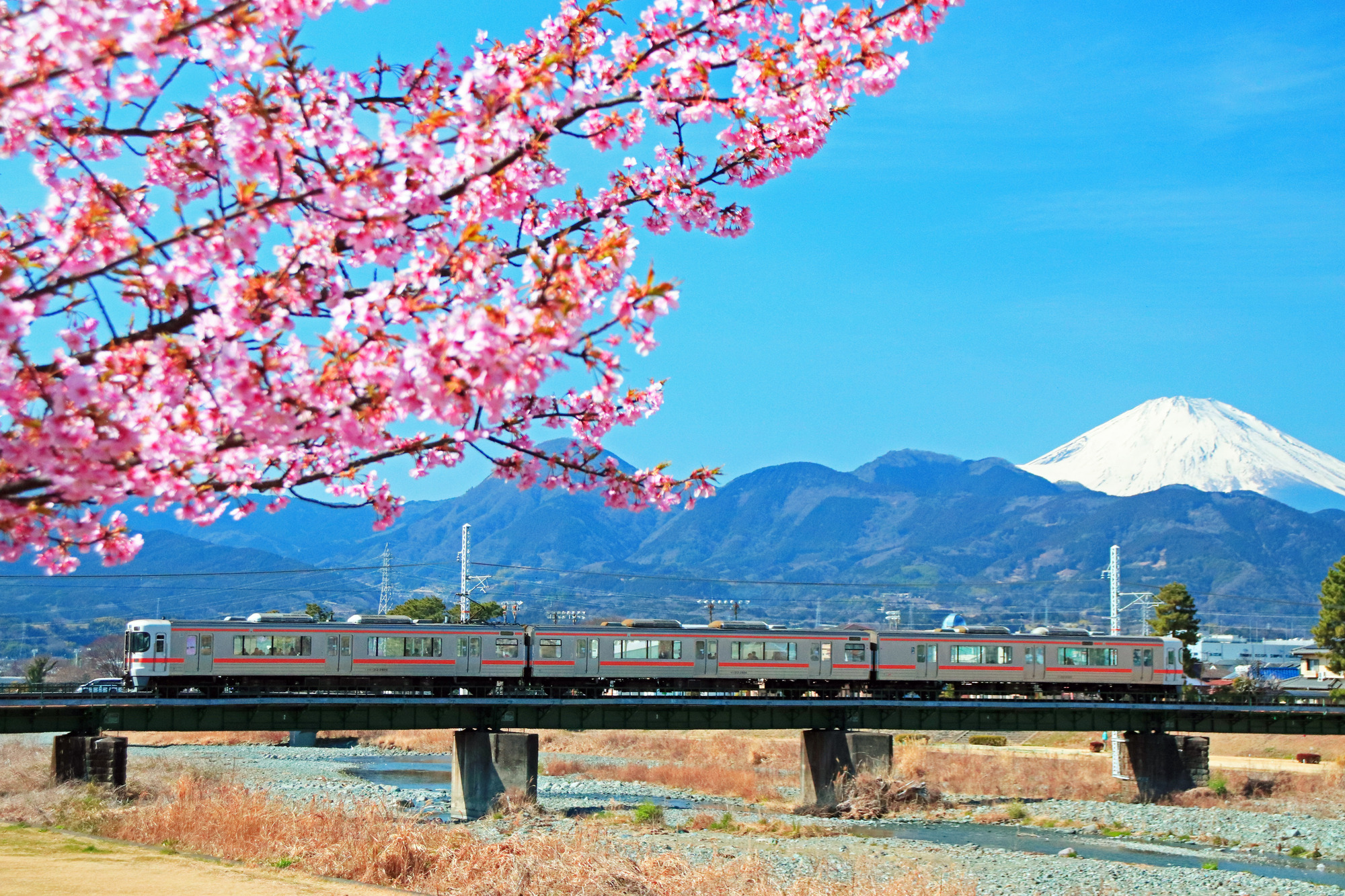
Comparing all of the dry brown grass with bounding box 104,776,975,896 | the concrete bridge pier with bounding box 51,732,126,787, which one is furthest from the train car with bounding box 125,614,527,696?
the dry brown grass with bounding box 104,776,975,896

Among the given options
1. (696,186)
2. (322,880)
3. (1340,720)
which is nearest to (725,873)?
(322,880)

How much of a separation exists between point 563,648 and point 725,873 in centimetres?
2427

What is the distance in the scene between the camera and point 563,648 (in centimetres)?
4344

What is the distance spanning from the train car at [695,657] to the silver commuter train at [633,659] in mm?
49

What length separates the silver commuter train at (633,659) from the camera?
132 ft

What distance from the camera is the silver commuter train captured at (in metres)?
40.4

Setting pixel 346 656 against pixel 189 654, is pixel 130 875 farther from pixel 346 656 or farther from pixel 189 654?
pixel 346 656

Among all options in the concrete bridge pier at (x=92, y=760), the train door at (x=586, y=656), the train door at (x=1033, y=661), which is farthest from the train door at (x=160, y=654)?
the train door at (x=1033, y=661)

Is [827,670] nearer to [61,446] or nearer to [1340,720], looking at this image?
[1340,720]

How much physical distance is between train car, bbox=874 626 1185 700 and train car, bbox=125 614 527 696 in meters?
14.3

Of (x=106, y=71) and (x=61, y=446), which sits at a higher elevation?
(x=106, y=71)

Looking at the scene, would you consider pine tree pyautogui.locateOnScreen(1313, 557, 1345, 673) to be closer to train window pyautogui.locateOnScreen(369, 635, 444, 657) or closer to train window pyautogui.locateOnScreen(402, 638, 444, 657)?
train window pyautogui.locateOnScreen(402, 638, 444, 657)

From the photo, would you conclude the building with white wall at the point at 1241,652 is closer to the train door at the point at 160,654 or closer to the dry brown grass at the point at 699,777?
the dry brown grass at the point at 699,777

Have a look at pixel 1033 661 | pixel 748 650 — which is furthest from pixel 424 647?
pixel 1033 661
